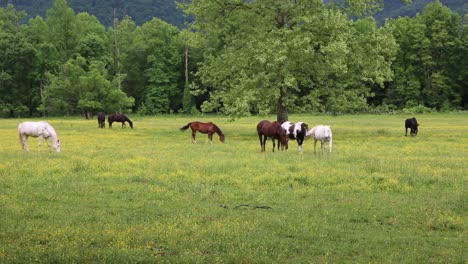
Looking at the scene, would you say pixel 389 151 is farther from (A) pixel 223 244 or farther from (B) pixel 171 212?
(A) pixel 223 244

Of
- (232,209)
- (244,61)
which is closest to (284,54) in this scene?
(244,61)

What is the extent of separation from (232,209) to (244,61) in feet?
76.3

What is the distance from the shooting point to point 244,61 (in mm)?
34531

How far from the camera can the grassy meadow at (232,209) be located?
28.9 ft

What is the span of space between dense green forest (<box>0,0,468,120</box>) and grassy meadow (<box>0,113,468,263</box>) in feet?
43.8

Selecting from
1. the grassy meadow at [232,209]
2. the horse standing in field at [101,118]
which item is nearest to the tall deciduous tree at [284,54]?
the grassy meadow at [232,209]

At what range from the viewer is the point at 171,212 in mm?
11828

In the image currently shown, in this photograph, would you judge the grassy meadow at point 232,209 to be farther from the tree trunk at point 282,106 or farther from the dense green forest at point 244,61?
the tree trunk at point 282,106

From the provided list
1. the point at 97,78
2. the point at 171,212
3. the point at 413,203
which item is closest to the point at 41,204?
the point at 171,212

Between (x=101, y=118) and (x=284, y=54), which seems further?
(x=101, y=118)

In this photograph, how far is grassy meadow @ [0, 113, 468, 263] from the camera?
8.80 m

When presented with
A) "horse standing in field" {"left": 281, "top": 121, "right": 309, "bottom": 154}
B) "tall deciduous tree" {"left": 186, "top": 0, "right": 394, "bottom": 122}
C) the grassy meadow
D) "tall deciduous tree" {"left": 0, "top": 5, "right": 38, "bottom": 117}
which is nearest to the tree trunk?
"tall deciduous tree" {"left": 186, "top": 0, "right": 394, "bottom": 122}

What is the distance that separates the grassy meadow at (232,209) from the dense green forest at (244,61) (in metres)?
13.3

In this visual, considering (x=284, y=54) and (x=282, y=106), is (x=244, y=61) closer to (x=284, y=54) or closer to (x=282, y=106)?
(x=284, y=54)
